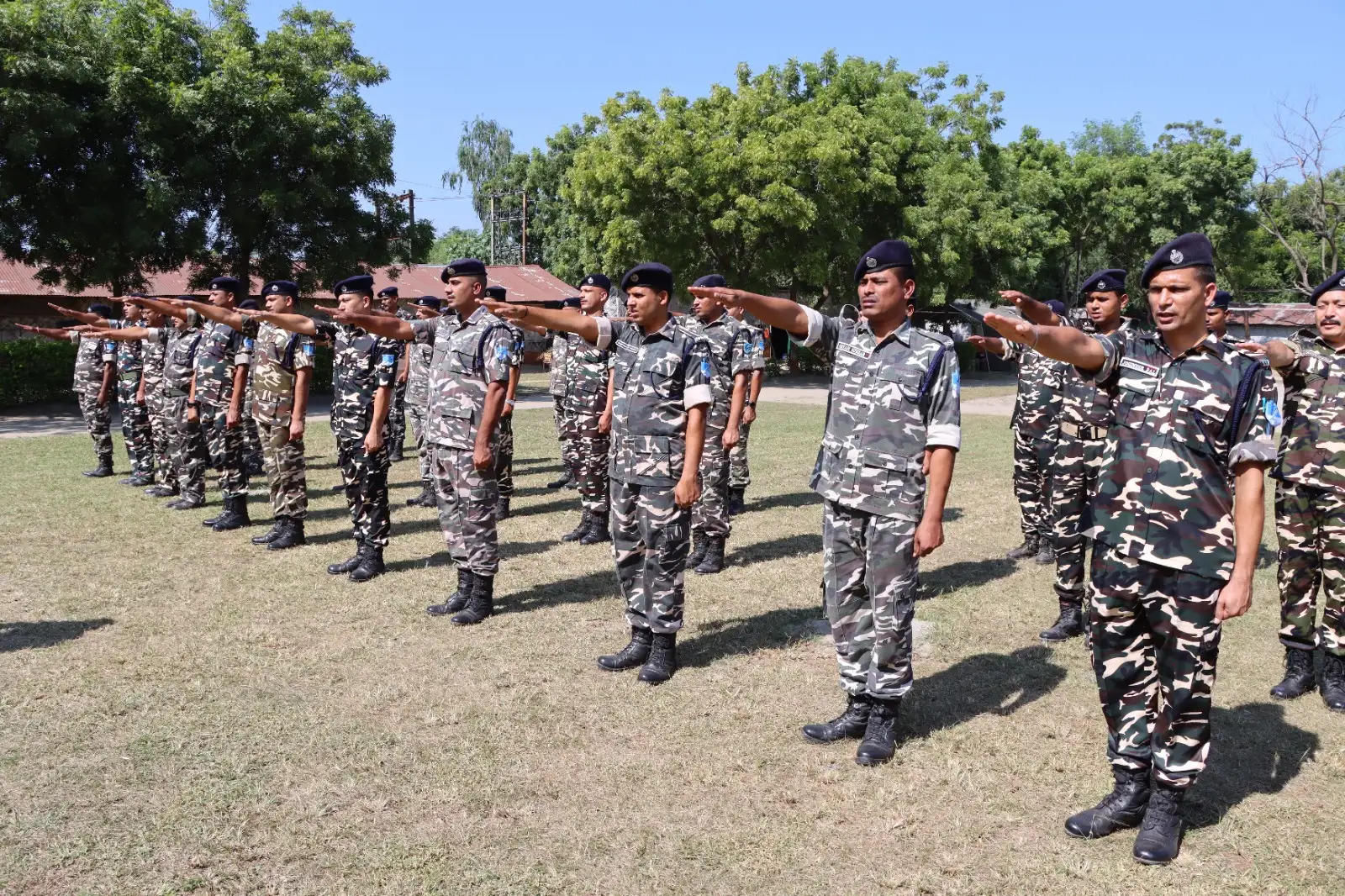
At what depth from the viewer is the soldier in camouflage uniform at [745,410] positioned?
820 cm

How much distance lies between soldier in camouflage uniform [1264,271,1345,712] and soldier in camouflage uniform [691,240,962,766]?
6.77 feet

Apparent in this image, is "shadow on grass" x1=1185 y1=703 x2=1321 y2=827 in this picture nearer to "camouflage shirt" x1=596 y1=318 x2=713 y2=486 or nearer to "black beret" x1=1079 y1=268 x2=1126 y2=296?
"black beret" x1=1079 y1=268 x2=1126 y2=296

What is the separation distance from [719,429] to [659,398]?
2705 millimetres

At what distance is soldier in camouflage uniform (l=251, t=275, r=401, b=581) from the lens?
729 centimetres

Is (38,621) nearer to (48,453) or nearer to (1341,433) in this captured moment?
(1341,433)

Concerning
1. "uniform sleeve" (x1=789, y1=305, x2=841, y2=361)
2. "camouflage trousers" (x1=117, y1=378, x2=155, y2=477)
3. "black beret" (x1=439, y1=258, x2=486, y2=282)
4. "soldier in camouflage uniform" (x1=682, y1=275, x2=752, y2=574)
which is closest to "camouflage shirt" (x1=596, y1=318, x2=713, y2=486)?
"uniform sleeve" (x1=789, y1=305, x2=841, y2=361)

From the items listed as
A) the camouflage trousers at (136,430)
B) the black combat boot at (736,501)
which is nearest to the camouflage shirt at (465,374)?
the black combat boot at (736,501)

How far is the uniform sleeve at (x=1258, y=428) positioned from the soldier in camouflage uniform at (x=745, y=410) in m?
4.19

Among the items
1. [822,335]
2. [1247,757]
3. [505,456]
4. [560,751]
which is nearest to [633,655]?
[560,751]

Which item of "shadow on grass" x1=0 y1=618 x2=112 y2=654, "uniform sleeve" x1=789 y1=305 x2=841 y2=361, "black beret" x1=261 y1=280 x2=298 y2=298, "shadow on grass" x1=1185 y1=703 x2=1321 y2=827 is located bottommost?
"shadow on grass" x1=0 y1=618 x2=112 y2=654

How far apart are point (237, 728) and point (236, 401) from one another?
4.75 meters

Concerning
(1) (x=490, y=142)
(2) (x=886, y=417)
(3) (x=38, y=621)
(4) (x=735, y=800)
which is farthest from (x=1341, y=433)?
(1) (x=490, y=142)

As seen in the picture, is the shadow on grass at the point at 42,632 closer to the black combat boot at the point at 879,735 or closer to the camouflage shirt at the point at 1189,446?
the black combat boot at the point at 879,735

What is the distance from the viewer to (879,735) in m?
4.42
